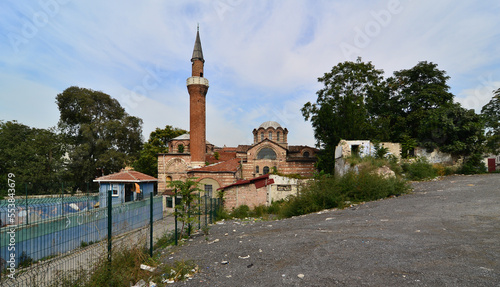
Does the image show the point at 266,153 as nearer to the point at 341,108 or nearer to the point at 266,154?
the point at 266,154

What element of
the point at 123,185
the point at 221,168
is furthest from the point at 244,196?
the point at 123,185

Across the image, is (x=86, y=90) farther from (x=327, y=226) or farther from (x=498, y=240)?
(x=498, y=240)

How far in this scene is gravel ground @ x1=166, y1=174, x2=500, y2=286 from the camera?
3.80m

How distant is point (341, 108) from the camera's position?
21.7 m

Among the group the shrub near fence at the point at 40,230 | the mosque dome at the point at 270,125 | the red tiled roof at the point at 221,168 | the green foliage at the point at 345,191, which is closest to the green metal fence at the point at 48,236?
the shrub near fence at the point at 40,230

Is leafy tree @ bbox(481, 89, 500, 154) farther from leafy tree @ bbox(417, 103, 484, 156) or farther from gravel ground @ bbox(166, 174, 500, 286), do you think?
gravel ground @ bbox(166, 174, 500, 286)

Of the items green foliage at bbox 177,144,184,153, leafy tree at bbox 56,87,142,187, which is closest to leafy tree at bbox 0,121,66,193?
leafy tree at bbox 56,87,142,187

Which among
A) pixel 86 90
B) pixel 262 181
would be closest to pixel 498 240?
pixel 262 181

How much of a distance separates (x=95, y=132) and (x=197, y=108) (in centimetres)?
1246

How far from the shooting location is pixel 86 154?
2852 centimetres

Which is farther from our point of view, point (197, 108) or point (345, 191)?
point (197, 108)

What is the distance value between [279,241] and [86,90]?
113 ft

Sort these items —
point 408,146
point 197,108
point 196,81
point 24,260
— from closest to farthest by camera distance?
1. point 24,260
2. point 408,146
3. point 196,81
4. point 197,108

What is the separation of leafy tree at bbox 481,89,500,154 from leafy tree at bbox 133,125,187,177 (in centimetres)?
3248
